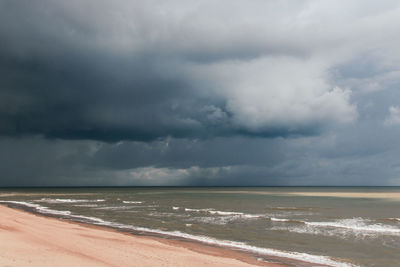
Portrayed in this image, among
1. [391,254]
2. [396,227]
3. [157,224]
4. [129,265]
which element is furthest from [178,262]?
[396,227]

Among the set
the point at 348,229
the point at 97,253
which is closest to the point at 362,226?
the point at 348,229

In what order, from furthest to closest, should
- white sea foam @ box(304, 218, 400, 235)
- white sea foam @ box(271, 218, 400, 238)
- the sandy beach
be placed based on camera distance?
white sea foam @ box(304, 218, 400, 235) < white sea foam @ box(271, 218, 400, 238) < the sandy beach

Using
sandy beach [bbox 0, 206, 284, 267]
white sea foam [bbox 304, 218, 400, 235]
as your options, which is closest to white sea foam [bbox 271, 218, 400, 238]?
white sea foam [bbox 304, 218, 400, 235]

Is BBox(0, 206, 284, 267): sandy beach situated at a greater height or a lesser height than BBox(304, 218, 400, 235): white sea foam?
greater

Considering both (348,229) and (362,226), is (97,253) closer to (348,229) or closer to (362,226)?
(348,229)

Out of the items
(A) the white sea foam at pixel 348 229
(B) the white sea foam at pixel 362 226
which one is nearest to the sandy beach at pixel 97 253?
(A) the white sea foam at pixel 348 229

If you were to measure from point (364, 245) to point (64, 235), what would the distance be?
2126 cm

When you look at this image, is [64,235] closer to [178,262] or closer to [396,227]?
[178,262]

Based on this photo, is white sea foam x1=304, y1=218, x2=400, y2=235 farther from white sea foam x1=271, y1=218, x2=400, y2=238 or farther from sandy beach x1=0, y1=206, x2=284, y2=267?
sandy beach x1=0, y1=206, x2=284, y2=267

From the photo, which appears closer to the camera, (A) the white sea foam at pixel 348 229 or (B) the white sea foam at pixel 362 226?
(A) the white sea foam at pixel 348 229

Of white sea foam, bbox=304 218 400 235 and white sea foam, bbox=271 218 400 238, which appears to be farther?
white sea foam, bbox=304 218 400 235

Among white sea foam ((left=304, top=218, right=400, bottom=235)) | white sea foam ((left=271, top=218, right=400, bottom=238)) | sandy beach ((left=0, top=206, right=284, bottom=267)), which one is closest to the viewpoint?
sandy beach ((left=0, top=206, right=284, bottom=267))

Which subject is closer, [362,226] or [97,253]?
[97,253]

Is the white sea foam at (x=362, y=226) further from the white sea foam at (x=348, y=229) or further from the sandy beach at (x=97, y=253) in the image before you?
the sandy beach at (x=97, y=253)
